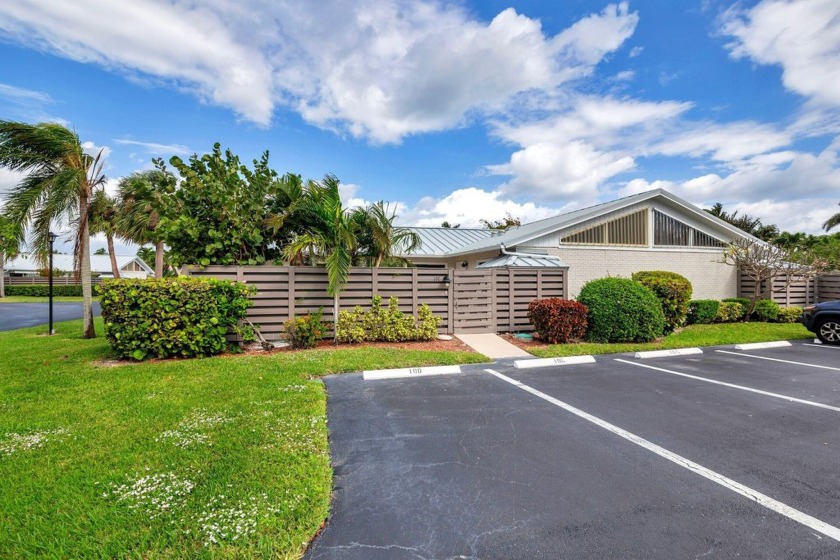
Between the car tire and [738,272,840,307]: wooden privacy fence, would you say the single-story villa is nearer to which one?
[738,272,840,307]: wooden privacy fence

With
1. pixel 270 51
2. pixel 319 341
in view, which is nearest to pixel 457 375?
pixel 319 341

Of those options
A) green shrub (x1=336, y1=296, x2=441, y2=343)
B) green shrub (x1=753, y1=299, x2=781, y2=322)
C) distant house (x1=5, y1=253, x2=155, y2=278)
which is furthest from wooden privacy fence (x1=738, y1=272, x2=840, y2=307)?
distant house (x1=5, y1=253, x2=155, y2=278)

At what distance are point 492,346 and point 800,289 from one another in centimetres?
1513

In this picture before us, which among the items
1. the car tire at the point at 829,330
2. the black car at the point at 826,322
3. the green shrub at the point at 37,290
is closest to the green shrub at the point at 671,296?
the black car at the point at 826,322

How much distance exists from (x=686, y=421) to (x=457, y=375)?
3378mm

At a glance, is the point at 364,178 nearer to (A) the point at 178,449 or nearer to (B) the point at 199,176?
(B) the point at 199,176

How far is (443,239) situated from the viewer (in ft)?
62.6

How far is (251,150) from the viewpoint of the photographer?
9.75 m

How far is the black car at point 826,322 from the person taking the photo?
9562 millimetres

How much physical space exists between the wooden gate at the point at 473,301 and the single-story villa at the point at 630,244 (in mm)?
1651

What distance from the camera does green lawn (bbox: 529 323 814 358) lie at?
8.66 m

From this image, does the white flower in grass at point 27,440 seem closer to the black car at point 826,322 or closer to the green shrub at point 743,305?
the black car at point 826,322

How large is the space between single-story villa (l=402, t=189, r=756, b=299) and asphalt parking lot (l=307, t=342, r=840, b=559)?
287 inches

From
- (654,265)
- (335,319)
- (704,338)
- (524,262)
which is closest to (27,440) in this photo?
(335,319)
